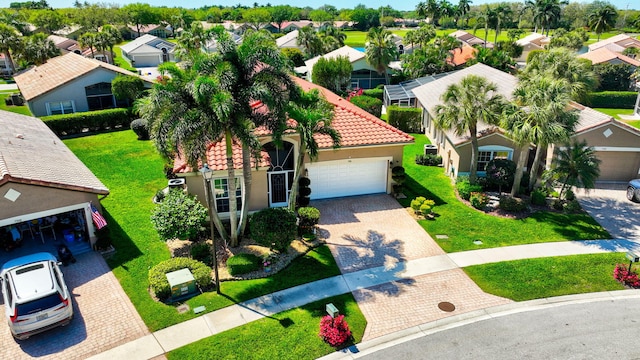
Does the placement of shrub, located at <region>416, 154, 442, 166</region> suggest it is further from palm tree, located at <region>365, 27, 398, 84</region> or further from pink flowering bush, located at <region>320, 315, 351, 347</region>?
palm tree, located at <region>365, 27, 398, 84</region>

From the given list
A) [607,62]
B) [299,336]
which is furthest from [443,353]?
[607,62]

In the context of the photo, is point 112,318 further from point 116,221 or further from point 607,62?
point 607,62

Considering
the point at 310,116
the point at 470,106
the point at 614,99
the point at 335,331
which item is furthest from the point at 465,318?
the point at 614,99

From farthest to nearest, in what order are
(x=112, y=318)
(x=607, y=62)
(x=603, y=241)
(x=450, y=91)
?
(x=607, y=62), (x=450, y=91), (x=603, y=241), (x=112, y=318)

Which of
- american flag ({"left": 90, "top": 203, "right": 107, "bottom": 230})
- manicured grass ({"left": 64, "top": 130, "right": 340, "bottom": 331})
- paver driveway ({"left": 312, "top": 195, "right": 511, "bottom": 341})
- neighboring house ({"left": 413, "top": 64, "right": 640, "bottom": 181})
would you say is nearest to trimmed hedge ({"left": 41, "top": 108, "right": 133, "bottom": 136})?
manicured grass ({"left": 64, "top": 130, "right": 340, "bottom": 331})

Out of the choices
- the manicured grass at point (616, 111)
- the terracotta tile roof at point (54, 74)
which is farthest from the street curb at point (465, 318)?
the terracotta tile roof at point (54, 74)

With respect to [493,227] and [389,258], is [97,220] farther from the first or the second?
[493,227]
